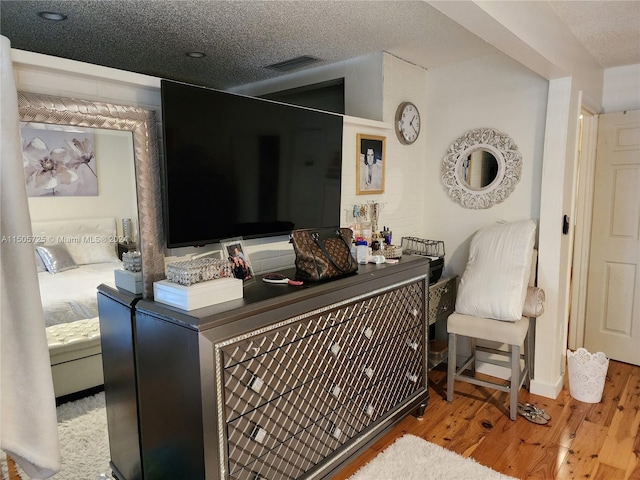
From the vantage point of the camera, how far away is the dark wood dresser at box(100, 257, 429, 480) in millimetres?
1533

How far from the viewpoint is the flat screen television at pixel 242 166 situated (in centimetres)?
177

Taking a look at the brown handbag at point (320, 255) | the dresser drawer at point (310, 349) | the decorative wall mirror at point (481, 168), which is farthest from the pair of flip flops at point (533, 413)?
the brown handbag at point (320, 255)

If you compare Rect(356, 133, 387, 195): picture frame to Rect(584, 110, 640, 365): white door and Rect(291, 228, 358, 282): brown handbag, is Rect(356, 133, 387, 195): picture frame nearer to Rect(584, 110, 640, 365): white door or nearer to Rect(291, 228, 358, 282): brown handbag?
Rect(291, 228, 358, 282): brown handbag

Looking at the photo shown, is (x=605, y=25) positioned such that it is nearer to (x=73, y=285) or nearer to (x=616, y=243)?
(x=616, y=243)

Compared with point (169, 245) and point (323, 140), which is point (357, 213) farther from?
point (169, 245)

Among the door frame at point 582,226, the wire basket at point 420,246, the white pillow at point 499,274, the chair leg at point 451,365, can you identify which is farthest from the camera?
the door frame at point 582,226

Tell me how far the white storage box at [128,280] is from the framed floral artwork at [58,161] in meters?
0.36

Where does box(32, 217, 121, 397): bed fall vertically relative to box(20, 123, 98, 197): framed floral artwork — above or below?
below

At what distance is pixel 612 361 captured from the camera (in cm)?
358

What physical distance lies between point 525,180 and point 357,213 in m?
1.26

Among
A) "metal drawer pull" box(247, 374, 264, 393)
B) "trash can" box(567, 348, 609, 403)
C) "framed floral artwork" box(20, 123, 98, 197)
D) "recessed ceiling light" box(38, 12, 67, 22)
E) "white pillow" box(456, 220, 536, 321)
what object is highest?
"recessed ceiling light" box(38, 12, 67, 22)

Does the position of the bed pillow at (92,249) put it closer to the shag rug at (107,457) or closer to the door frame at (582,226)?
the shag rug at (107,457)

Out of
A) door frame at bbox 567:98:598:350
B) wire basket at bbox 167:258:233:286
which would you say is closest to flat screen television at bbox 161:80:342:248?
wire basket at bbox 167:258:233:286

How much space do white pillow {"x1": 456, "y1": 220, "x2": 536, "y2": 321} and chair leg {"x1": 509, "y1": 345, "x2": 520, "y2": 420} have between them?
0.72ft
